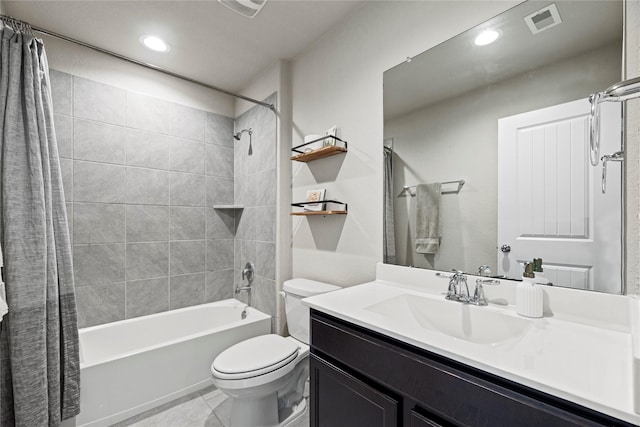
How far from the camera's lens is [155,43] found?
2.09 m

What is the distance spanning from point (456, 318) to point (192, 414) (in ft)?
5.68

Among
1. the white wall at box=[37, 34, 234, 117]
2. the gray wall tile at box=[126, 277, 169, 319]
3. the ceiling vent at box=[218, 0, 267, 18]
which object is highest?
the white wall at box=[37, 34, 234, 117]

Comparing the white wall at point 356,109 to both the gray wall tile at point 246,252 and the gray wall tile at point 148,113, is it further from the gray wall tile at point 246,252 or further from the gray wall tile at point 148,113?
the gray wall tile at point 148,113

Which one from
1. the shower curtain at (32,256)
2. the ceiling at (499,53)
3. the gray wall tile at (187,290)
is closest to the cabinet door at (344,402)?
the ceiling at (499,53)

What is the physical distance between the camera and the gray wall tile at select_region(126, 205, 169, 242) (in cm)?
234

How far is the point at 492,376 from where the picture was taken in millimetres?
662

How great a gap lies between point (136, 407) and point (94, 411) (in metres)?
0.22

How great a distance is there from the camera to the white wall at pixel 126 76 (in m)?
2.04

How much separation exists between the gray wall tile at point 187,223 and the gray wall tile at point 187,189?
0.06 m

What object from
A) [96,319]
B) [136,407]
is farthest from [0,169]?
[136,407]


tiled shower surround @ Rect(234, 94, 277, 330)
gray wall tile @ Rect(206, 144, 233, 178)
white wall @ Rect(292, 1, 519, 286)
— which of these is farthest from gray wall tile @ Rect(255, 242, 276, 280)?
gray wall tile @ Rect(206, 144, 233, 178)

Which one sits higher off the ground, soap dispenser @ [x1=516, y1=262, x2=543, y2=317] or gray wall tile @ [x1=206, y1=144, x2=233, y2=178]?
gray wall tile @ [x1=206, y1=144, x2=233, y2=178]

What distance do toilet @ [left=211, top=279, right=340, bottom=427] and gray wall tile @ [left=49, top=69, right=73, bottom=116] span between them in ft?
6.80

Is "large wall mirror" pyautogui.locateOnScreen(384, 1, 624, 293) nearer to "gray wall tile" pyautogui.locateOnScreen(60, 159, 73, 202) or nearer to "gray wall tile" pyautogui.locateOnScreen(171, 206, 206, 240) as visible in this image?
"gray wall tile" pyautogui.locateOnScreen(171, 206, 206, 240)
